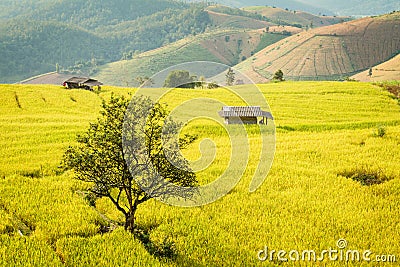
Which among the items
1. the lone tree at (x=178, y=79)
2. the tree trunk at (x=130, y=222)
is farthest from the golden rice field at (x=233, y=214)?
the lone tree at (x=178, y=79)

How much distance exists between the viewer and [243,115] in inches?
982

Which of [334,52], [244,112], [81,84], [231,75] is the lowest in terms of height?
[334,52]

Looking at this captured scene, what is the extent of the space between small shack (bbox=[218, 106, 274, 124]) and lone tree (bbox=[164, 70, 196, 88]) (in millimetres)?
11422

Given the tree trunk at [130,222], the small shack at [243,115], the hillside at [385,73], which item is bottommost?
the hillside at [385,73]

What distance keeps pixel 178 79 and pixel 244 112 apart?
14.5 metres

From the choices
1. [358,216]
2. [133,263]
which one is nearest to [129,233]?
[133,263]

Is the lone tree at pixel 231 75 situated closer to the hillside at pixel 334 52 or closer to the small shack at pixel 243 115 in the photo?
the small shack at pixel 243 115

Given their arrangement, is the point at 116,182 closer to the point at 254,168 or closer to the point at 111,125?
the point at 111,125

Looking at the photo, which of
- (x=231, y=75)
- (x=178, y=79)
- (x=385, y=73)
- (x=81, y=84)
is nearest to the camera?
(x=178, y=79)

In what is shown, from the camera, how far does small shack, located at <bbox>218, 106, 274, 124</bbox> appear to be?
2327cm

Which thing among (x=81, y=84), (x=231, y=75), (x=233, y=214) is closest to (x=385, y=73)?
(x=81, y=84)

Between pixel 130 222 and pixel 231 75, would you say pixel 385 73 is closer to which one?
pixel 231 75

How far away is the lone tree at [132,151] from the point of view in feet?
27.1

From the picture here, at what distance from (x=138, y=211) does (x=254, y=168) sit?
617 centimetres
